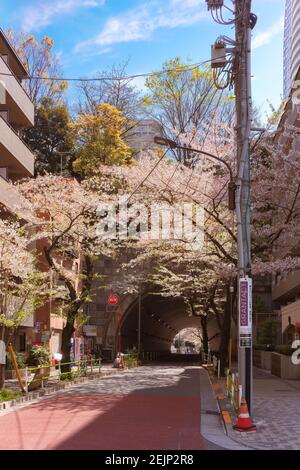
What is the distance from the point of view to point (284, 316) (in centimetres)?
3800

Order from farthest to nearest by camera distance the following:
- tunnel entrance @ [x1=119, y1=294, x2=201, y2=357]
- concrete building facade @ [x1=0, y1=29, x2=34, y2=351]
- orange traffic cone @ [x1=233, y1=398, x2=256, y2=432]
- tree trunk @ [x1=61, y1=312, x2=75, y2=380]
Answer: tunnel entrance @ [x1=119, y1=294, x2=201, y2=357] → concrete building facade @ [x1=0, y1=29, x2=34, y2=351] → tree trunk @ [x1=61, y1=312, x2=75, y2=380] → orange traffic cone @ [x1=233, y1=398, x2=256, y2=432]

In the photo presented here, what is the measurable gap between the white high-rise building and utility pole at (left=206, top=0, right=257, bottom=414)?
50.2 ft

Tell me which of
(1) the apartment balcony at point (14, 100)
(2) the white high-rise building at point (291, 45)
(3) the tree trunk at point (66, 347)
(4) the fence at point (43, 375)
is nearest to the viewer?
(4) the fence at point (43, 375)

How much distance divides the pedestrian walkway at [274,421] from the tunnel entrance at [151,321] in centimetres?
2754

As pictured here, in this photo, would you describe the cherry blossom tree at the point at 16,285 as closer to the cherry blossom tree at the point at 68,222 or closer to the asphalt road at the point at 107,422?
the asphalt road at the point at 107,422

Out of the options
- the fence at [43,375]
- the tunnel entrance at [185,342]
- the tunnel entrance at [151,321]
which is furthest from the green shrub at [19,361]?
the tunnel entrance at [185,342]

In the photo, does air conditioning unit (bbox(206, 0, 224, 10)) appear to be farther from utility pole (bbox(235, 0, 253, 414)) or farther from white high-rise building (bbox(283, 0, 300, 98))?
white high-rise building (bbox(283, 0, 300, 98))

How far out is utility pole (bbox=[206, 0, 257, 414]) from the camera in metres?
12.0

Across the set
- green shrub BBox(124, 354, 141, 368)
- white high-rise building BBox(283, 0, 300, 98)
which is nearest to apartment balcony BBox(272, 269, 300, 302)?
white high-rise building BBox(283, 0, 300, 98)

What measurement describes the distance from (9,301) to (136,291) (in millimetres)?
24493

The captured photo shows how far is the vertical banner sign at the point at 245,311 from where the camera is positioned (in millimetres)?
11883

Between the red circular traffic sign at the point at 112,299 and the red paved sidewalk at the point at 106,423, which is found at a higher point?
the red circular traffic sign at the point at 112,299
